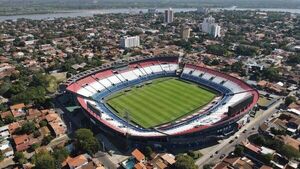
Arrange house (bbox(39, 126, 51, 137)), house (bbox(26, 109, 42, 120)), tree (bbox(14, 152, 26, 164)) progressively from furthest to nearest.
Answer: house (bbox(26, 109, 42, 120))
house (bbox(39, 126, 51, 137))
tree (bbox(14, 152, 26, 164))

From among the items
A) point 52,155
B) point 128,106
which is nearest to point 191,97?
point 128,106

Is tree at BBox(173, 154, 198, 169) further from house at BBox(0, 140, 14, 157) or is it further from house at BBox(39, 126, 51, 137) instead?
house at BBox(0, 140, 14, 157)

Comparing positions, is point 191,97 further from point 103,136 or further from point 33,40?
point 33,40

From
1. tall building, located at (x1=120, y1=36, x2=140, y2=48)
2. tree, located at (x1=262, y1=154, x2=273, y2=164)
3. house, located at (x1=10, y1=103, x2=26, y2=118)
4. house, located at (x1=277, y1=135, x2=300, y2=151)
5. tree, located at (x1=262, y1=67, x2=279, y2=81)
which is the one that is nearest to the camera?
tree, located at (x1=262, y1=154, x2=273, y2=164)

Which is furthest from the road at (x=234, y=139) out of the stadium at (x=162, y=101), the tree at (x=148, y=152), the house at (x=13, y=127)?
the house at (x=13, y=127)

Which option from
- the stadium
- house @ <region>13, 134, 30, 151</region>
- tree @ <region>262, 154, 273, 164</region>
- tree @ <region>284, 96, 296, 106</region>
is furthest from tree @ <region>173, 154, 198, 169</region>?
tree @ <region>284, 96, 296, 106</region>

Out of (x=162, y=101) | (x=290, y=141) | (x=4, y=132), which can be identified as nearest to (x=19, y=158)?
(x=4, y=132)

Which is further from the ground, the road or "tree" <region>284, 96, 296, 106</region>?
"tree" <region>284, 96, 296, 106</region>
